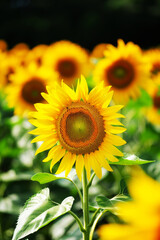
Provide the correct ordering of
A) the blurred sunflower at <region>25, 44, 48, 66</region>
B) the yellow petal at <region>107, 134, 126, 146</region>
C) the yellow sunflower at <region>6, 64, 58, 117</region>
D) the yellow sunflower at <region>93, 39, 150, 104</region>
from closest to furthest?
the yellow petal at <region>107, 134, 126, 146</region>
the yellow sunflower at <region>93, 39, 150, 104</region>
the yellow sunflower at <region>6, 64, 58, 117</region>
the blurred sunflower at <region>25, 44, 48, 66</region>

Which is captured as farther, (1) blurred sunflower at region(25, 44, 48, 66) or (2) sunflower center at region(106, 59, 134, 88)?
(1) blurred sunflower at region(25, 44, 48, 66)

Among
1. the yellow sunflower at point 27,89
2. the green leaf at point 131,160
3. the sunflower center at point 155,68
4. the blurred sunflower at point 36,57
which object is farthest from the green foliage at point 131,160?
the blurred sunflower at point 36,57

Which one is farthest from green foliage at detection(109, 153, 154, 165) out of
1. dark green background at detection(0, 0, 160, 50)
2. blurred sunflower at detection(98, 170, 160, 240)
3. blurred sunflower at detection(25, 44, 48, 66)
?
dark green background at detection(0, 0, 160, 50)

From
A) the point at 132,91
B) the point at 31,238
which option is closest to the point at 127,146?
the point at 132,91

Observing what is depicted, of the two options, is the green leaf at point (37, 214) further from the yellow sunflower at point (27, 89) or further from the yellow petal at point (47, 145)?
the yellow sunflower at point (27, 89)

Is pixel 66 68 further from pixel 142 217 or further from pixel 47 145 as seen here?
pixel 142 217

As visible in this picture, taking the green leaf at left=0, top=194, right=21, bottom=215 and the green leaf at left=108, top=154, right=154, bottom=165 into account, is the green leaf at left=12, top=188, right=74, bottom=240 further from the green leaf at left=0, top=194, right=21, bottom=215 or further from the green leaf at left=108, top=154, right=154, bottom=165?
the green leaf at left=0, top=194, right=21, bottom=215

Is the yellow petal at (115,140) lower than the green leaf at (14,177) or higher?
higher
